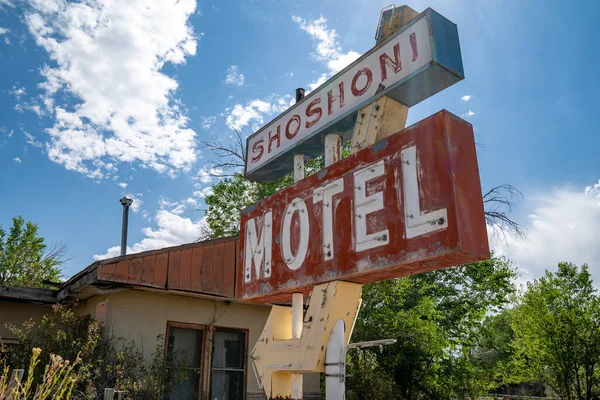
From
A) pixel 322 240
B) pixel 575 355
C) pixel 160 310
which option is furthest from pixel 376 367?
pixel 322 240

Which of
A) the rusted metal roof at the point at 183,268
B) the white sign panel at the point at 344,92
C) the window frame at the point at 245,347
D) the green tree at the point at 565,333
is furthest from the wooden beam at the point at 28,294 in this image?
the green tree at the point at 565,333

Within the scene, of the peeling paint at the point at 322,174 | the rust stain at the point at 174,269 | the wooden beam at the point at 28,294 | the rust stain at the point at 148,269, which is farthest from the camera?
the wooden beam at the point at 28,294

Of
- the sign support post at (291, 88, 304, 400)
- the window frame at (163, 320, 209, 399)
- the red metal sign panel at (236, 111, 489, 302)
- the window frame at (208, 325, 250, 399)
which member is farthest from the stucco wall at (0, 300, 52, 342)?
the sign support post at (291, 88, 304, 400)

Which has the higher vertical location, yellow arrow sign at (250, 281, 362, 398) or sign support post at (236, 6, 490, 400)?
sign support post at (236, 6, 490, 400)

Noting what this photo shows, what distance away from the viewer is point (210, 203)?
2095cm

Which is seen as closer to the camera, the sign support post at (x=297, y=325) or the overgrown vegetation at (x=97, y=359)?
the sign support post at (x=297, y=325)

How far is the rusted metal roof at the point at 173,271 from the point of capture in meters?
8.22

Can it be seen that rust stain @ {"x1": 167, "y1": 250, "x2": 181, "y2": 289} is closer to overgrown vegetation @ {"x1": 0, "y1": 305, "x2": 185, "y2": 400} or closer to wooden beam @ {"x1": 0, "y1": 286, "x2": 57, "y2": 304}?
overgrown vegetation @ {"x1": 0, "y1": 305, "x2": 185, "y2": 400}

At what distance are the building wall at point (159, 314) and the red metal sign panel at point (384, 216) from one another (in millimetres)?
4817

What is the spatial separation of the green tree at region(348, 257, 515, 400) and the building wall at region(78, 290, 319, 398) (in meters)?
3.70

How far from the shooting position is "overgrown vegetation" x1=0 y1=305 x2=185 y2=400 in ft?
25.1

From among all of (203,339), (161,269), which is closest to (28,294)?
(161,269)

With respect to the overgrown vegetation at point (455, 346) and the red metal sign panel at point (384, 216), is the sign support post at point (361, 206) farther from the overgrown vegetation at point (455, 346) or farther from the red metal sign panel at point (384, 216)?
the overgrown vegetation at point (455, 346)

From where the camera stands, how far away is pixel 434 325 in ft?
47.7
